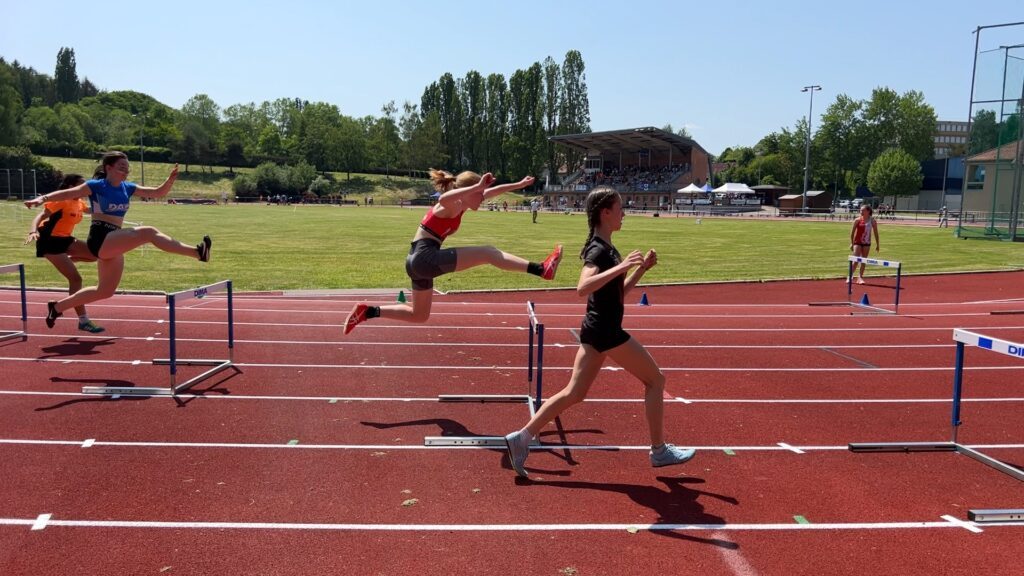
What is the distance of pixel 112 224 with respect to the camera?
7895 mm

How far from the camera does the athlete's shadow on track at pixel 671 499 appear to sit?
14.4 ft

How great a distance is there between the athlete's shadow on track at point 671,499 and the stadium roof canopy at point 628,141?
8427 cm

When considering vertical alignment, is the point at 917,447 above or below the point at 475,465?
above

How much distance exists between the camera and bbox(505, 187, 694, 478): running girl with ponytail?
4926 millimetres

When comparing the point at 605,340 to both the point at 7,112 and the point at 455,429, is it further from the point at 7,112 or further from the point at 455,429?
the point at 7,112

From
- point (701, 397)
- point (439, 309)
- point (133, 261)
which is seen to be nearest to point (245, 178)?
point (133, 261)

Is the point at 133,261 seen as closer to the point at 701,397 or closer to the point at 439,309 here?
the point at 439,309

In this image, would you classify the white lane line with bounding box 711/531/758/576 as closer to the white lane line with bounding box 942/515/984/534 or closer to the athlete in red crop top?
the white lane line with bounding box 942/515/984/534

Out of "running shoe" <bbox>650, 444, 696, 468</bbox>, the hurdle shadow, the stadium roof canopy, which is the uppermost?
the stadium roof canopy

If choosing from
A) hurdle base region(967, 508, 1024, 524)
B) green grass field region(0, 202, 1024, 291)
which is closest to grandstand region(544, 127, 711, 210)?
green grass field region(0, 202, 1024, 291)

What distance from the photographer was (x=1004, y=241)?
3197 cm

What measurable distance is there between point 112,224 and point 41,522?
440 centimetres

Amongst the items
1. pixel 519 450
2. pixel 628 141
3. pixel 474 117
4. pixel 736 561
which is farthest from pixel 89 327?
pixel 474 117

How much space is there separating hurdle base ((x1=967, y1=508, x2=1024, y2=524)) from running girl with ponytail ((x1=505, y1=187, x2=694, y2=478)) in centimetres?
180
